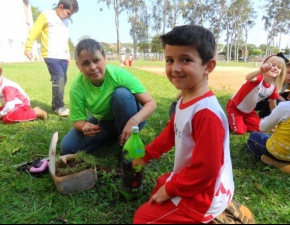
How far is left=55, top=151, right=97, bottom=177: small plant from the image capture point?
1880 mm

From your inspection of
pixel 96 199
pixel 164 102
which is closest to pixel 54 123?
pixel 96 199

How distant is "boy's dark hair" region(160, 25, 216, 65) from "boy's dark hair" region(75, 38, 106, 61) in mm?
833

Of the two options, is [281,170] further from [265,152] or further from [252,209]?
[252,209]

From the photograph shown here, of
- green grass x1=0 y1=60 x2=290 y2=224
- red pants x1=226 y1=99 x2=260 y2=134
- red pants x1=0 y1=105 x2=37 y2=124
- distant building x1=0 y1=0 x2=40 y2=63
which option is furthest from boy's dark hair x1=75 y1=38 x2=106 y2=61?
distant building x1=0 y1=0 x2=40 y2=63

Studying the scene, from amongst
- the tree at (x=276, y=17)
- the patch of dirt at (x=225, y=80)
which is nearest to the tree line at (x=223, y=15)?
the tree at (x=276, y=17)

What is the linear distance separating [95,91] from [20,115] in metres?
1.84

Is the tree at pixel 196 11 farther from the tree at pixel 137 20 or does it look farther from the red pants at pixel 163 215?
the red pants at pixel 163 215

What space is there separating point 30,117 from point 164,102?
2593 mm

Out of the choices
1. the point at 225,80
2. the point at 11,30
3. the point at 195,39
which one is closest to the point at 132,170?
the point at 195,39

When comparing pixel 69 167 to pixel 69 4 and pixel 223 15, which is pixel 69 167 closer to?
pixel 69 4

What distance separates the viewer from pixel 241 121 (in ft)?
11.0

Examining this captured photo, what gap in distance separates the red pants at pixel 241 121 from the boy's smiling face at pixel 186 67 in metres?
2.10

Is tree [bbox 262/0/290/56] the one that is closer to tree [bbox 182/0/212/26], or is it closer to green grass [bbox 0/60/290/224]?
tree [bbox 182/0/212/26]

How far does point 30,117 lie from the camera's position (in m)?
3.64
